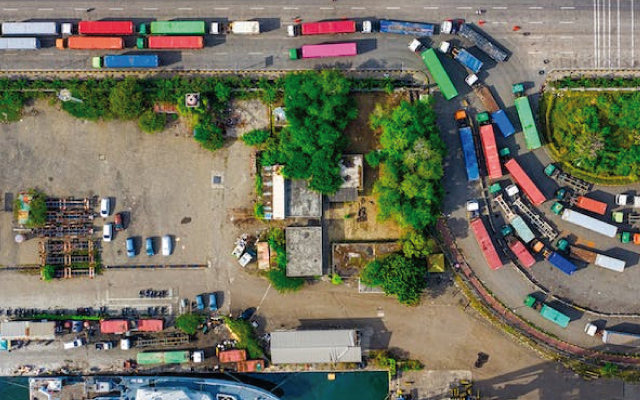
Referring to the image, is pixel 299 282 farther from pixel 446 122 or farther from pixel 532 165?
pixel 532 165

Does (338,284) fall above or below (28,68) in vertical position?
below

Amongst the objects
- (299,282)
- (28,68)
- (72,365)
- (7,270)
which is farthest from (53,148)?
(299,282)

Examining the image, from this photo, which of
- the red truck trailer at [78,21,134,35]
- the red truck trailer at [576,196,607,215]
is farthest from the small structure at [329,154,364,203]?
the red truck trailer at [78,21,134,35]

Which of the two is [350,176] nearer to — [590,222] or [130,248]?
[130,248]

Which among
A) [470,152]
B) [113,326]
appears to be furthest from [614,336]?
[113,326]

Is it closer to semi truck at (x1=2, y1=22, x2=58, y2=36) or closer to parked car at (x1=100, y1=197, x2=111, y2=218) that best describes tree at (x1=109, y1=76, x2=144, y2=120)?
semi truck at (x1=2, y1=22, x2=58, y2=36)

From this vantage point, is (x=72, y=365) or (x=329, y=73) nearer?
(x=329, y=73)

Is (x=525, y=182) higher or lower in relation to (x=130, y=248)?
higher
